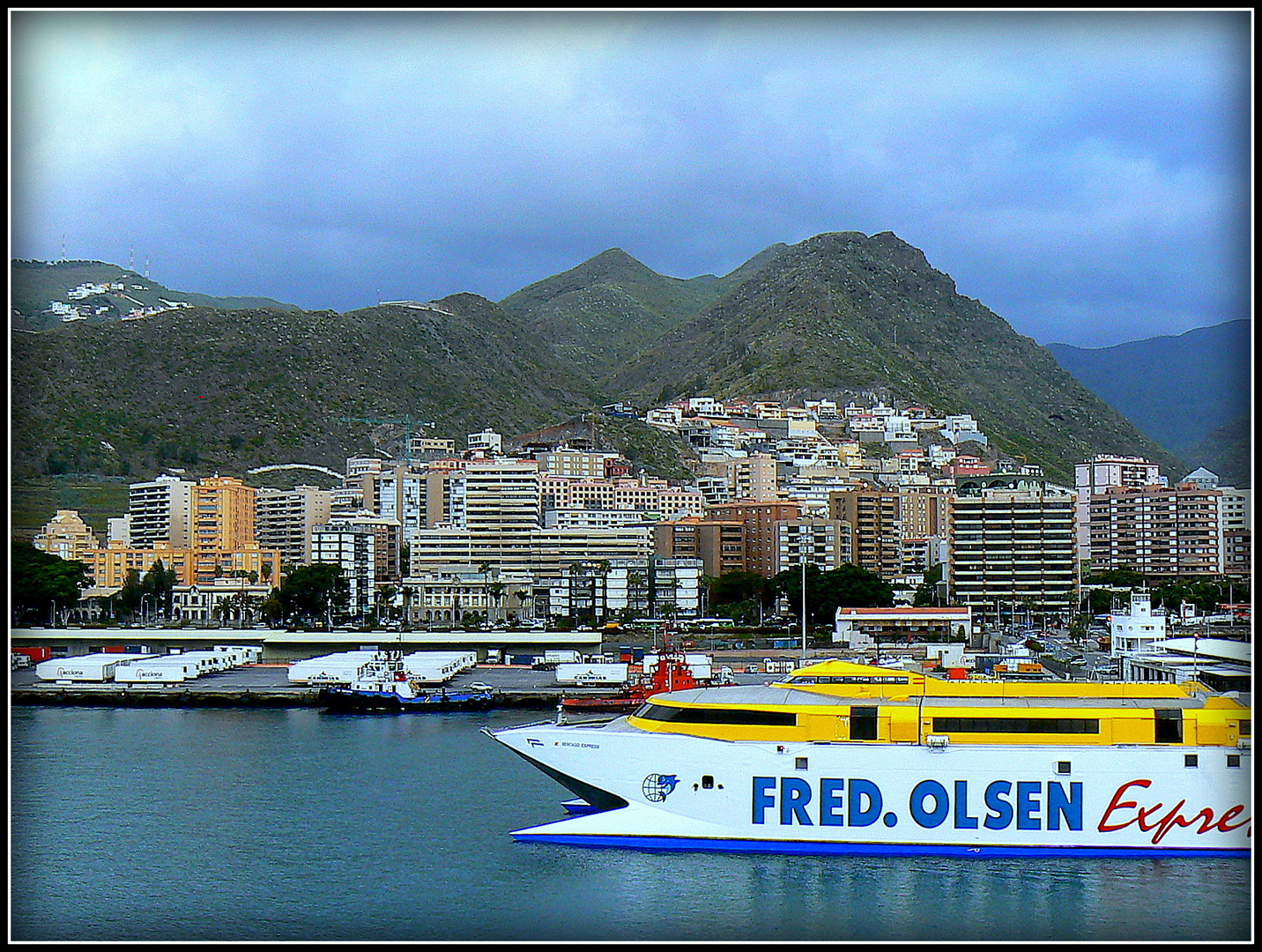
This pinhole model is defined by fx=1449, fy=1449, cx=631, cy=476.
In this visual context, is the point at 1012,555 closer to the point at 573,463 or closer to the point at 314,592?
the point at 314,592

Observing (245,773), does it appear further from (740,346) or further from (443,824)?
(740,346)

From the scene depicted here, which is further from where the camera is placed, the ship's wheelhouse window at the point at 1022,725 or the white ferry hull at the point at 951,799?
the ship's wheelhouse window at the point at 1022,725

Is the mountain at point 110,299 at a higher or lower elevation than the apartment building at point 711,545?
higher

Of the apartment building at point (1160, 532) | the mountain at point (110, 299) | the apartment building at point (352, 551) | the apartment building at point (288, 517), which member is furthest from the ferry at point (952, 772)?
the mountain at point (110, 299)

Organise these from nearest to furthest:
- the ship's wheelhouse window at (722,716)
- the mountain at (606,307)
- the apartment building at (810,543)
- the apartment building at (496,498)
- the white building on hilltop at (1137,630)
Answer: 1. the ship's wheelhouse window at (722,716)
2. the white building on hilltop at (1137,630)
3. the apartment building at (810,543)
4. the apartment building at (496,498)
5. the mountain at (606,307)

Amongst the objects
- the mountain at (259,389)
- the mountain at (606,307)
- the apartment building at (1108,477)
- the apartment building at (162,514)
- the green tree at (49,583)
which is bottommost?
the green tree at (49,583)

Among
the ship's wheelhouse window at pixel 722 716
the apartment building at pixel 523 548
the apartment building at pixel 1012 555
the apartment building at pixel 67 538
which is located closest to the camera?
the ship's wheelhouse window at pixel 722 716

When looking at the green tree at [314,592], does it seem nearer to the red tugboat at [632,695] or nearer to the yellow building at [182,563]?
the yellow building at [182,563]

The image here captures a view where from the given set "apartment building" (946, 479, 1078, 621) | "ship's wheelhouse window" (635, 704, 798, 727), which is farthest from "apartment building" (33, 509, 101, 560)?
"ship's wheelhouse window" (635, 704, 798, 727)
